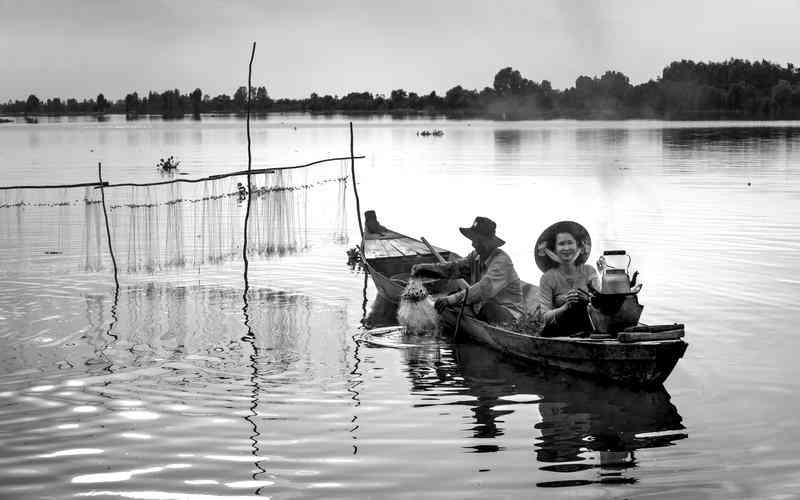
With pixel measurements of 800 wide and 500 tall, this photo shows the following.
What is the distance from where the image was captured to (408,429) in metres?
7.70

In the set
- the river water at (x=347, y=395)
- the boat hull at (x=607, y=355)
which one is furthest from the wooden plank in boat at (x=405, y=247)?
the boat hull at (x=607, y=355)

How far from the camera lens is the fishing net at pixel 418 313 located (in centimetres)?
1140

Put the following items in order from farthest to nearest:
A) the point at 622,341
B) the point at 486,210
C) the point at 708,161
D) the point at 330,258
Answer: the point at 708,161 → the point at 486,210 → the point at 330,258 → the point at 622,341

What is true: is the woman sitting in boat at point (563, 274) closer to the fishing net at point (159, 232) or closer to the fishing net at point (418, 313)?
the fishing net at point (418, 313)

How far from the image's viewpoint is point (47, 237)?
18.9 meters

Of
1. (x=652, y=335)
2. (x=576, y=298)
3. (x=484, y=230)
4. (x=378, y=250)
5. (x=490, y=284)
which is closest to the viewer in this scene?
(x=652, y=335)

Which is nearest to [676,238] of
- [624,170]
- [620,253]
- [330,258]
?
[330,258]

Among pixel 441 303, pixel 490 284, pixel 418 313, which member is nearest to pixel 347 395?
pixel 490 284

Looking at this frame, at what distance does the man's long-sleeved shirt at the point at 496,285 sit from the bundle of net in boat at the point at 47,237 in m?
7.44

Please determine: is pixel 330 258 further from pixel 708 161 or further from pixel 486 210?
pixel 708 161

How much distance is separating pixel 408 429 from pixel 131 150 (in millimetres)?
52791

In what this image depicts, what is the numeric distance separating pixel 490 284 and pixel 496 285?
66mm

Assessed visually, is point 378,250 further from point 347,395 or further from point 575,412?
point 575,412

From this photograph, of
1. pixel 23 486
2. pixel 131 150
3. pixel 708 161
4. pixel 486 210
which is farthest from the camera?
pixel 131 150
